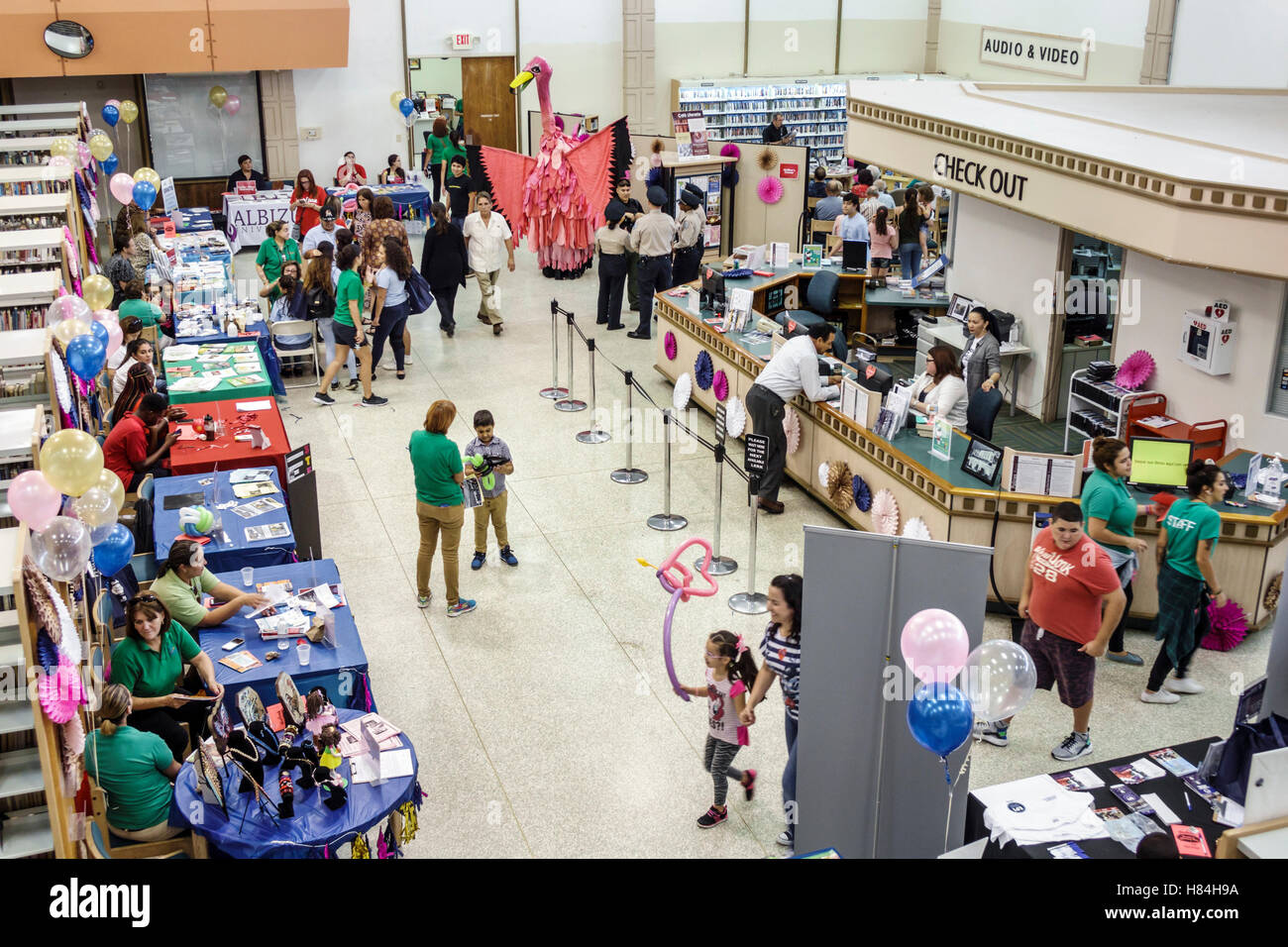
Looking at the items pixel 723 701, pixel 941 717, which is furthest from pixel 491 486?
pixel 941 717

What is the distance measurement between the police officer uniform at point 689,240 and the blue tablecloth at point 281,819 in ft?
32.0

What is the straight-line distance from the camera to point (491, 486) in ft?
26.8

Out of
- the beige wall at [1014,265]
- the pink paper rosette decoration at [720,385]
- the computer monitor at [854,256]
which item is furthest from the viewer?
the computer monitor at [854,256]

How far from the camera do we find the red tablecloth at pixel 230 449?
326 inches

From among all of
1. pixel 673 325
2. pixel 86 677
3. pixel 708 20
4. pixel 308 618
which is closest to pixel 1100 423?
pixel 673 325

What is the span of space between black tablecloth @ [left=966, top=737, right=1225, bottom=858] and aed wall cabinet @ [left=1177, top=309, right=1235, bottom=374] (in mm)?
4401

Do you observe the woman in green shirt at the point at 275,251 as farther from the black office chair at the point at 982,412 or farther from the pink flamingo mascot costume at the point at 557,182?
the black office chair at the point at 982,412

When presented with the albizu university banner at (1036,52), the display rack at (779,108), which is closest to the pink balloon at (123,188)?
the display rack at (779,108)

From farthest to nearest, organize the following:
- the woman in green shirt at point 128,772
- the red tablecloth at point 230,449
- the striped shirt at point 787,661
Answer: the red tablecloth at point 230,449 → the striped shirt at point 787,661 → the woman in green shirt at point 128,772

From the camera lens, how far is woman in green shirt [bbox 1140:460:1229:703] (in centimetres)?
659

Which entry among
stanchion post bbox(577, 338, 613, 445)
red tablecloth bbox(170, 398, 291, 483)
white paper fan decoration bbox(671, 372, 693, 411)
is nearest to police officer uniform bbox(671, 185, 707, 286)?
stanchion post bbox(577, 338, 613, 445)

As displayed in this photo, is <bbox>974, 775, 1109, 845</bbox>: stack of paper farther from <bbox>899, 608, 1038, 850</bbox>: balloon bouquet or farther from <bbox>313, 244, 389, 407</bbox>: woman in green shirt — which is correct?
<bbox>313, 244, 389, 407</bbox>: woman in green shirt

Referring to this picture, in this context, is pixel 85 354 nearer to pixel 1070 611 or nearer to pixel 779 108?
pixel 1070 611
